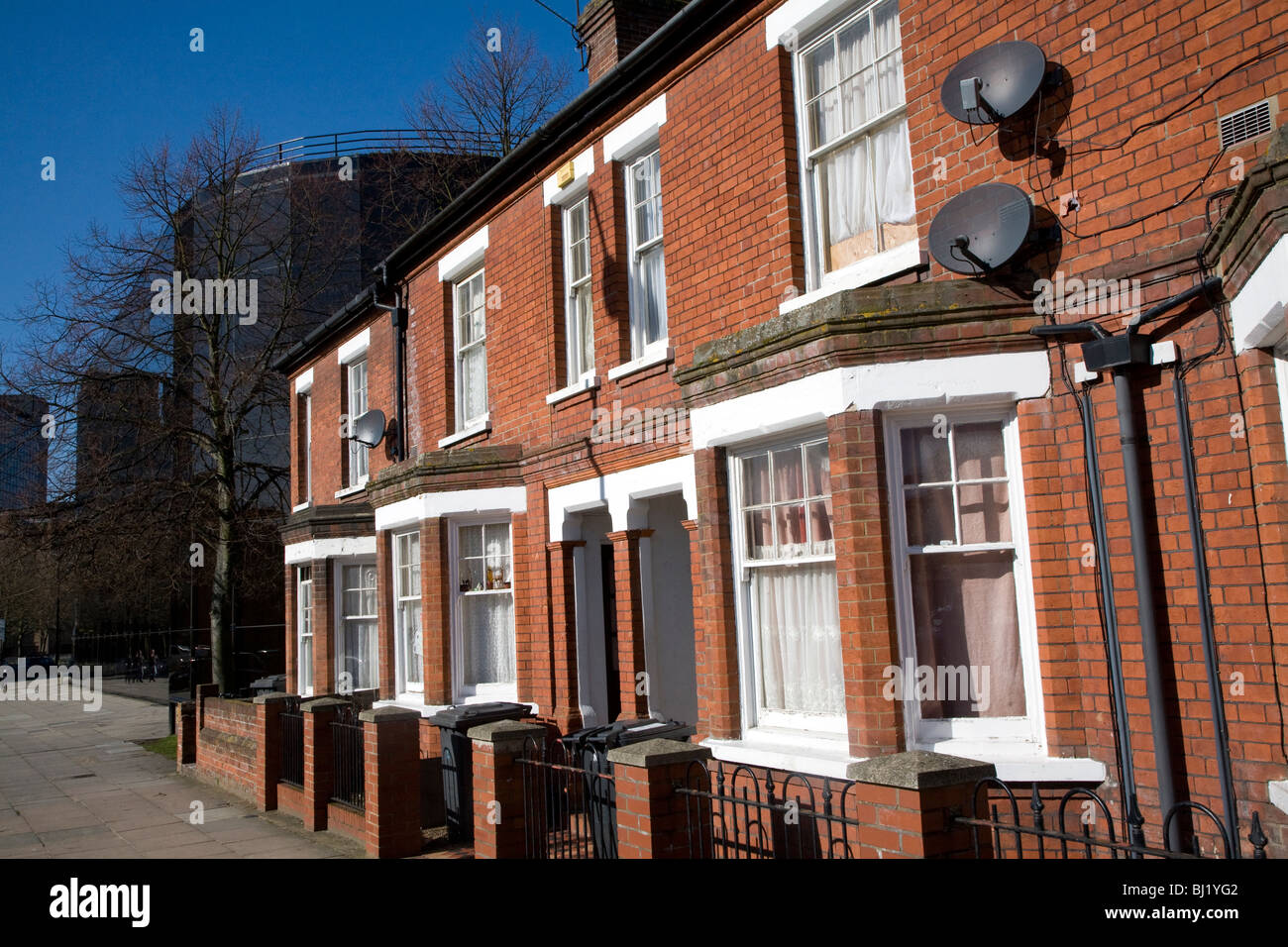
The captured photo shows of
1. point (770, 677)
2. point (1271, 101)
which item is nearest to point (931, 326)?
point (1271, 101)

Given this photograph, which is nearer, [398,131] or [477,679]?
[477,679]

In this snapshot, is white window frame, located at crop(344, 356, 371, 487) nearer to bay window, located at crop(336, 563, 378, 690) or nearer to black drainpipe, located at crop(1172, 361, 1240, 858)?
bay window, located at crop(336, 563, 378, 690)

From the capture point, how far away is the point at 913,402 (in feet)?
19.8

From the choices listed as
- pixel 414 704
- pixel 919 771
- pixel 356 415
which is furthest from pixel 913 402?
pixel 356 415

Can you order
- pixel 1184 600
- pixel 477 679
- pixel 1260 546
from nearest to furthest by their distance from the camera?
pixel 1260 546 → pixel 1184 600 → pixel 477 679

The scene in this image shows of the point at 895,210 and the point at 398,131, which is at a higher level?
the point at 398,131

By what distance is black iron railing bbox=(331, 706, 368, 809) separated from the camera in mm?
9320

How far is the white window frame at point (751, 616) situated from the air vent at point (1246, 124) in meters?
2.81

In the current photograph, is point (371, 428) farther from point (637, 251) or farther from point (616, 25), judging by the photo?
point (616, 25)

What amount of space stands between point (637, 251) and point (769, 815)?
5.25 metres

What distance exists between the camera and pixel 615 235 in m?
9.55

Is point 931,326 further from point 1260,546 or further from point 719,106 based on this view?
Result: point 719,106
